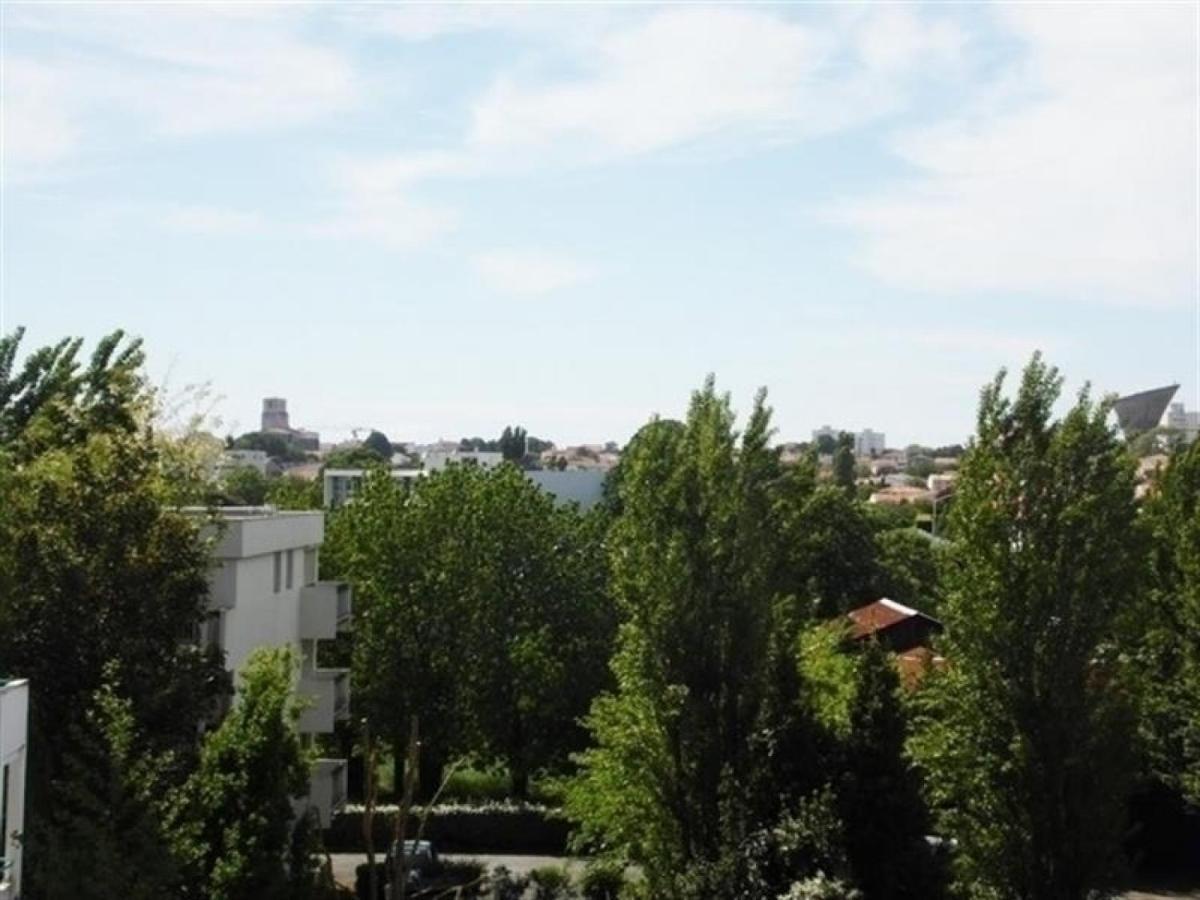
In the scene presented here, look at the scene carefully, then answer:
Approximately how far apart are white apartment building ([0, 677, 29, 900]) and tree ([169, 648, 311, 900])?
1681mm

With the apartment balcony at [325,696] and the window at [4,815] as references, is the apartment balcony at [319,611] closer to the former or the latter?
the apartment balcony at [325,696]

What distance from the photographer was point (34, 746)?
21734mm

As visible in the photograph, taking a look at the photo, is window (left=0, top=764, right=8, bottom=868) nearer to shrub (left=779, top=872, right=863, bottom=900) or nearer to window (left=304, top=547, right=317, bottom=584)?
shrub (left=779, top=872, right=863, bottom=900)

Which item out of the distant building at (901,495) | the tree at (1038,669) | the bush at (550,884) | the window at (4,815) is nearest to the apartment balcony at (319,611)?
the bush at (550,884)

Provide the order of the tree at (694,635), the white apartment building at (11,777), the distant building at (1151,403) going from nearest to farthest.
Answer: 1. the white apartment building at (11,777)
2. the tree at (694,635)
3. the distant building at (1151,403)

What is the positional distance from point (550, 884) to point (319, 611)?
24.3 ft

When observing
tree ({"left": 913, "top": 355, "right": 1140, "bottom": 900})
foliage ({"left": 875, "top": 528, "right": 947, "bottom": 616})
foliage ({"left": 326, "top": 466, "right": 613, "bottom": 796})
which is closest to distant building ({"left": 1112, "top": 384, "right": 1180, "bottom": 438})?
foliage ({"left": 875, "top": 528, "right": 947, "bottom": 616})

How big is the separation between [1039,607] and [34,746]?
1328 centimetres

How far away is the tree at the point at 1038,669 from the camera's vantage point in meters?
24.7

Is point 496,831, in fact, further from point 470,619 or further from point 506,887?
point 506,887

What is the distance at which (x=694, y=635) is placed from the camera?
2570 cm

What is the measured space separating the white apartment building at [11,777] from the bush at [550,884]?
15.8 meters

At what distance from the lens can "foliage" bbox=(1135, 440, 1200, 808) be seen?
115 ft

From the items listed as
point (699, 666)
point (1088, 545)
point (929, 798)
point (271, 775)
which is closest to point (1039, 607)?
point (1088, 545)
